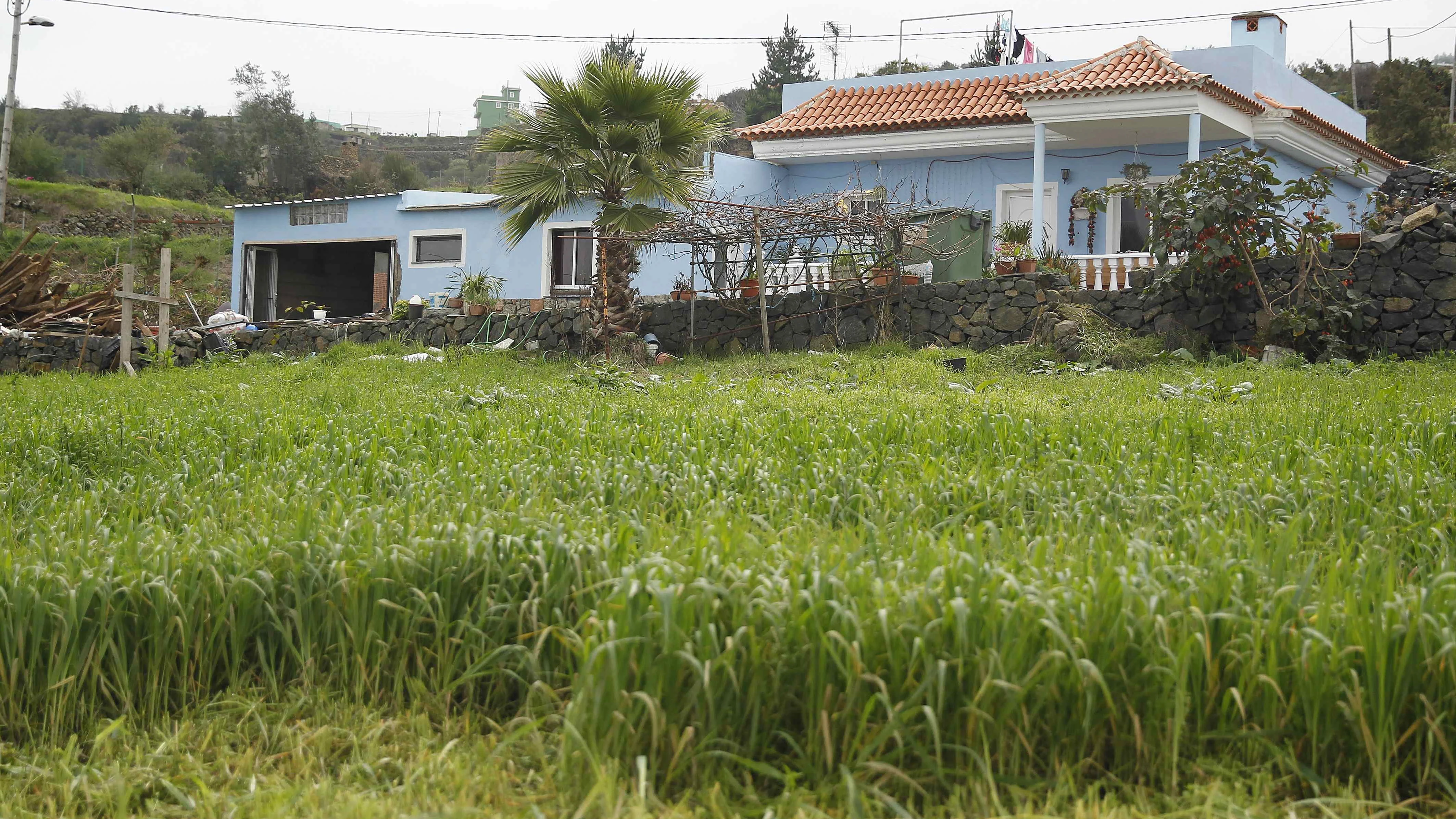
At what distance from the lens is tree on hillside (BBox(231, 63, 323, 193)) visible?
4103cm

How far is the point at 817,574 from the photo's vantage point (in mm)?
3082

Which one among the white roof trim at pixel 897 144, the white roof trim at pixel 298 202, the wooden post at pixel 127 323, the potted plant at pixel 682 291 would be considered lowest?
the wooden post at pixel 127 323

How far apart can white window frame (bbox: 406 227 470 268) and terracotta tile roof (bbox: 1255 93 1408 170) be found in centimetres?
1411

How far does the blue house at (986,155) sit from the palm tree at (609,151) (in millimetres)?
1178

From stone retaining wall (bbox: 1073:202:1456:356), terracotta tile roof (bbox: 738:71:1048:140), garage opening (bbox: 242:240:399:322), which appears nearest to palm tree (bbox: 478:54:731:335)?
terracotta tile roof (bbox: 738:71:1048:140)

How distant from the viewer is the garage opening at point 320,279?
24.5m

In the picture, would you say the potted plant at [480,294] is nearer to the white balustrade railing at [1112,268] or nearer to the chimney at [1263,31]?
the white balustrade railing at [1112,268]

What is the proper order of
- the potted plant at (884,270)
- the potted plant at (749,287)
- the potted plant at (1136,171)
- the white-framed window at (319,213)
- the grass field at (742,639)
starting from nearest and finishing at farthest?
the grass field at (742,639) < the potted plant at (884,270) < the potted plant at (749,287) < the potted plant at (1136,171) < the white-framed window at (319,213)

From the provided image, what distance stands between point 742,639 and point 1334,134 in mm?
20065

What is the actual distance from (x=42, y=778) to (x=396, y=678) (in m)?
0.95

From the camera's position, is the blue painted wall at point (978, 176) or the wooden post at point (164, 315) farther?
the blue painted wall at point (978, 176)

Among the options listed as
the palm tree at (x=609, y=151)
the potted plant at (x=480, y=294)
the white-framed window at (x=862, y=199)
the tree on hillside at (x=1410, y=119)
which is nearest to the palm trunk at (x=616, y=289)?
the palm tree at (x=609, y=151)

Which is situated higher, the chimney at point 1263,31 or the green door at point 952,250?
the chimney at point 1263,31

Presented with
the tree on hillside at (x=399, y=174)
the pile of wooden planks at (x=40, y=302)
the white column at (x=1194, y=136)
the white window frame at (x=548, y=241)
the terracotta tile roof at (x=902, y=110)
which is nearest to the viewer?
the white column at (x=1194, y=136)
